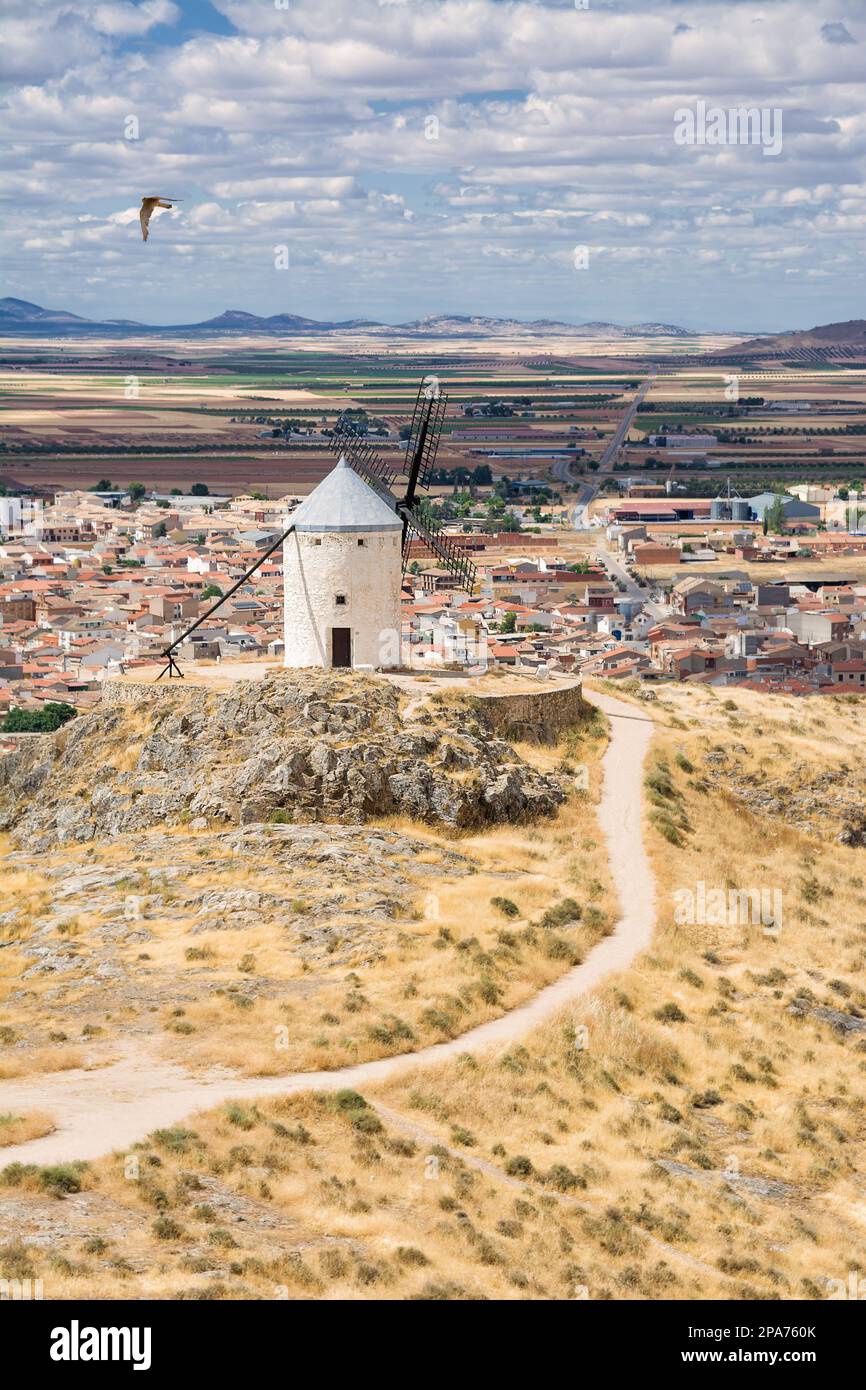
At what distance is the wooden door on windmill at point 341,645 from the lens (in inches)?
1150

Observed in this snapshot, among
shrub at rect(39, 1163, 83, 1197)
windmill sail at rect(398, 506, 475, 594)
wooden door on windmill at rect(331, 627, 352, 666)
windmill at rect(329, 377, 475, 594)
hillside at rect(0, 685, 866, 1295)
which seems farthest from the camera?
windmill at rect(329, 377, 475, 594)

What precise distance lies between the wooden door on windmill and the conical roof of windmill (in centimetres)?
158

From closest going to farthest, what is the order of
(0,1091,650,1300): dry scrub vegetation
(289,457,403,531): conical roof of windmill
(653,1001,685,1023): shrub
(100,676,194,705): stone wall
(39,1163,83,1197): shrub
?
(0,1091,650,1300): dry scrub vegetation, (39,1163,83,1197): shrub, (653,1001,685,1023): shrub, (100,676,194,705): stone wall, (289,457,403,531): conical roof of windmill

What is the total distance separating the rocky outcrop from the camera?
25031 mm

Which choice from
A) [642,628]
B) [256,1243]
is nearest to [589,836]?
[256,1243]

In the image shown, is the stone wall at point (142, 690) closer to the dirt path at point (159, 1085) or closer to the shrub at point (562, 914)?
the shrub at point (562, 914)

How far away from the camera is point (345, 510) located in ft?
94.8

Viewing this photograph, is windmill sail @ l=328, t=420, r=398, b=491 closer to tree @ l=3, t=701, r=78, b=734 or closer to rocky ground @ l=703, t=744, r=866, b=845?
rocky ground @ l=703, t=744, r=866, b=845

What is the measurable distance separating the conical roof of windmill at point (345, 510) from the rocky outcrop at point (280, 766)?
2.34 m

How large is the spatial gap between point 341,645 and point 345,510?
2.04m

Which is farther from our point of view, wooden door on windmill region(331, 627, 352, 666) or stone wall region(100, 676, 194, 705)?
wooden door on windmill region(331, 627, 352, 666)

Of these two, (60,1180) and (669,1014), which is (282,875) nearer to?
(669,1014)

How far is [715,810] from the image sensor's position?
93.7 feet

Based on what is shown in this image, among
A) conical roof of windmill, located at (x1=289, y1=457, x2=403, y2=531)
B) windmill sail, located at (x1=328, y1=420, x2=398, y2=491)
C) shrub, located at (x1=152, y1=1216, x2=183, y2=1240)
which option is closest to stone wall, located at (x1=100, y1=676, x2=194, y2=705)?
conical roof of windmill, located at (x1=289, y1=457, x2=403, y2=531)
